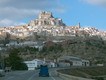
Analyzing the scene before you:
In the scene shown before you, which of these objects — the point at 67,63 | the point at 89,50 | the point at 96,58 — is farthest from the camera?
the point at 89,50

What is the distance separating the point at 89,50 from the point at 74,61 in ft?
137

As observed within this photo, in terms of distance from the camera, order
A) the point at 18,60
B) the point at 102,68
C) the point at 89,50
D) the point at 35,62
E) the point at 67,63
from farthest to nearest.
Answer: the point at 89,50 < the point at 67,63 < the point at 35,62 < the point at 102,68 < the point at 18,60

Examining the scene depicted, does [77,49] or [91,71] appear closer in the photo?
[91,71]

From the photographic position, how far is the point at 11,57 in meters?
94.4

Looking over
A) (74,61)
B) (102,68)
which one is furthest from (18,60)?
(74,61)

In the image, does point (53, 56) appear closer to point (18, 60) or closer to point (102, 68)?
point (102, 68)

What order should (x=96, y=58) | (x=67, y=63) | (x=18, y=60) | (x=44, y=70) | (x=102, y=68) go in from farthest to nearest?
(x=96, y=58), (x=67, y=63), (x=102, y=68), (x=18, y=60), (x=44, y=70)

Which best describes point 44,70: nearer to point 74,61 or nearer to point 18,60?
point 18,60

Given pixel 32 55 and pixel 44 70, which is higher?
pixel 32 55

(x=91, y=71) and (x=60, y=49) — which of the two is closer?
(x=91, y=71)

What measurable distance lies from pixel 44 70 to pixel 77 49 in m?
155

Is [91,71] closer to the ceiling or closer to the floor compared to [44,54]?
closer to the floor

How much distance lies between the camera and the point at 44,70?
144ft

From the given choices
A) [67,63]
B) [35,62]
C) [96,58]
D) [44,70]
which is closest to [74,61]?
[67,63]
